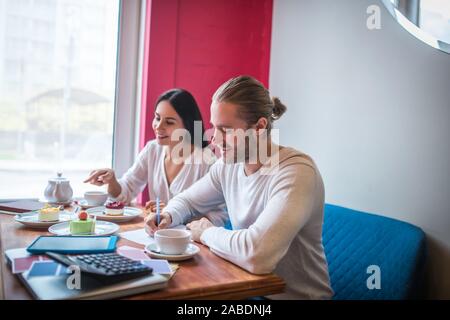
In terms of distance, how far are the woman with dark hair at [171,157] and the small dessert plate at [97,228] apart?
45 centimetres

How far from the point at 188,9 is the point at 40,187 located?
1297 mm

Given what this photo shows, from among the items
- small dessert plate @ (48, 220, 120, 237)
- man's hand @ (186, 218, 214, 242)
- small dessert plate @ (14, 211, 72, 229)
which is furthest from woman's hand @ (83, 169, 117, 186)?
man's hand @ (186, 218, 214, 242)

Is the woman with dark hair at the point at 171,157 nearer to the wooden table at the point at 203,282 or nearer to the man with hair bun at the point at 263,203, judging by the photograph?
the man with hair bun at the point at 263,203

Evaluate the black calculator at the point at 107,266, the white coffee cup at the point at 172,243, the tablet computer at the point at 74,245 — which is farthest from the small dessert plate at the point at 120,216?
the black calculator at the point at 107,266

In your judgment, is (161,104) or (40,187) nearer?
(161,104)

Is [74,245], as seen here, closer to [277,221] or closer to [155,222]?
[155,222]

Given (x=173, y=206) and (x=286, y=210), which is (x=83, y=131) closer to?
(x=173, y=206)

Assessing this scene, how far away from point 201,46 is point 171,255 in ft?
5.21

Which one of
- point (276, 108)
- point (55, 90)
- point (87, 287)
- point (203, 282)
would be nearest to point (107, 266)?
point (87, 287)

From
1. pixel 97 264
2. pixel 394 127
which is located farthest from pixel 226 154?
pixel 394 127

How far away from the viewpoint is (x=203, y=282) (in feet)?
2.98

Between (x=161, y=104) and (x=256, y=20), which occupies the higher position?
(x=256, y=20)

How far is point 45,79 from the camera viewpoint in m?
2.16
